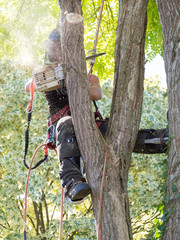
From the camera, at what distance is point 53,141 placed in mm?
3348

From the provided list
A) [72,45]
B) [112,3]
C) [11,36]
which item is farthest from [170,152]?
[11,36]

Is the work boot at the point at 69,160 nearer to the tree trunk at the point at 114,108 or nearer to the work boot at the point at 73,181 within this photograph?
the work boot at the point at 73,181

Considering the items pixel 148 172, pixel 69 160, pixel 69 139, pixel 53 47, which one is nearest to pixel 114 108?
pixel 69 139

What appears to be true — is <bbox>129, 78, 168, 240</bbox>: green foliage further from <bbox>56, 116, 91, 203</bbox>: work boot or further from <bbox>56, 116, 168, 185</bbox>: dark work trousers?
<bbox>56, 116, 91, 203</bbox>: work boot

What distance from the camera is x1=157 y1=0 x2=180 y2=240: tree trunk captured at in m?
2.44

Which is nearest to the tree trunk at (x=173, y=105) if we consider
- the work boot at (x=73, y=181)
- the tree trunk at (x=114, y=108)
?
the tree trunk at (x=114, y=108)

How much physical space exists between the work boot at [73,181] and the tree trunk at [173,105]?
557 mm

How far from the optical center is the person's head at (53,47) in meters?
3.28

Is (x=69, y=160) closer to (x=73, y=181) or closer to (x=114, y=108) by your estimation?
(x=73, y=181)

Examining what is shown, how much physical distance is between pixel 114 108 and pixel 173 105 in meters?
0.43

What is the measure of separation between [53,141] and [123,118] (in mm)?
885

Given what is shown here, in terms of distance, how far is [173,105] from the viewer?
2.56 m

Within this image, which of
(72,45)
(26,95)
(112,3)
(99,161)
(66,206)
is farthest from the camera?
(26,95)

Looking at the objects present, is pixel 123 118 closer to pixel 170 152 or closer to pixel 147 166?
Answer: pixel 170 152
